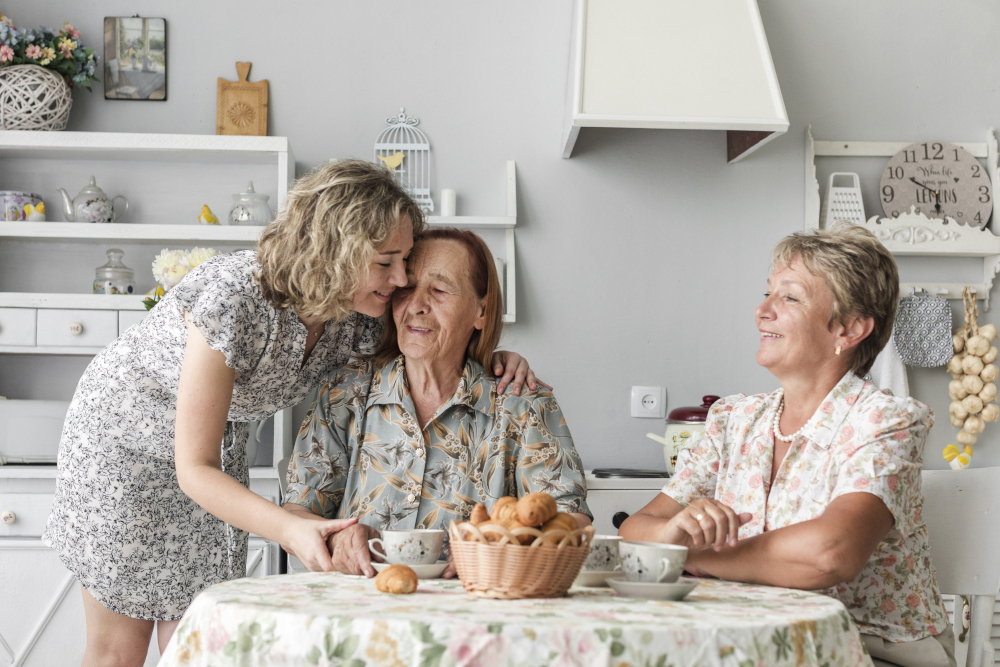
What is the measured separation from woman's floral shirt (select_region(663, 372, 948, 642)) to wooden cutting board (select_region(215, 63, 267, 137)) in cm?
200

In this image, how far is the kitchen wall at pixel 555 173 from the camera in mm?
2867

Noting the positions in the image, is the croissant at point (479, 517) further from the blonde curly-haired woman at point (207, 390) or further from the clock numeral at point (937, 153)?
the clock numeral at point (937, 153)

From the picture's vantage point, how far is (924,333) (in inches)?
110

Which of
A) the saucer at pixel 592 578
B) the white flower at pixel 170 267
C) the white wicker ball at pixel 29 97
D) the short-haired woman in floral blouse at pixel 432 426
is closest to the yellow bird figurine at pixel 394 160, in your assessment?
the white flower at pixel 170 267

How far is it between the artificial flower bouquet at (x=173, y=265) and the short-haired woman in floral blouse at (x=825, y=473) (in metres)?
1.54

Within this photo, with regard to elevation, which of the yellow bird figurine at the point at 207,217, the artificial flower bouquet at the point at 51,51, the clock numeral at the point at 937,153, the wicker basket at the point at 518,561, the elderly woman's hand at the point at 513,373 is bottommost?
the wicker basket at the point at 518,561

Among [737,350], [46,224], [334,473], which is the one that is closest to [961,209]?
[737,350]

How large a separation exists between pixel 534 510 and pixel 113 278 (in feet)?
7.19

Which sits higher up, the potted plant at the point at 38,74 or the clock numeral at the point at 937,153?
the potted plant at the point at 38,74

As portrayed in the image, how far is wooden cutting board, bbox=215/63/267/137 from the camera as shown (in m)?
2.78

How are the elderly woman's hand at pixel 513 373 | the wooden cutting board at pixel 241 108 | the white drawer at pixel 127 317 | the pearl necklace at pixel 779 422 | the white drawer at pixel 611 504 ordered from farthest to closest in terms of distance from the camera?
the wooden cutting board at pixel 241 108
the white drawer at pixel 127 317
the white drawer at pixel 611 504
the elderly woman's hand at pixel 513 373
the pearl necklace at pixel 779 422

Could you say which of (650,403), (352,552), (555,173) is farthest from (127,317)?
(352,552)

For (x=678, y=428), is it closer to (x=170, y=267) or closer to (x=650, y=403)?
(x=650, y=403)

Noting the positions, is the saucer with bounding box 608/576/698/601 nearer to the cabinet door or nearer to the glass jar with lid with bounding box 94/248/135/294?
the cabinet door
